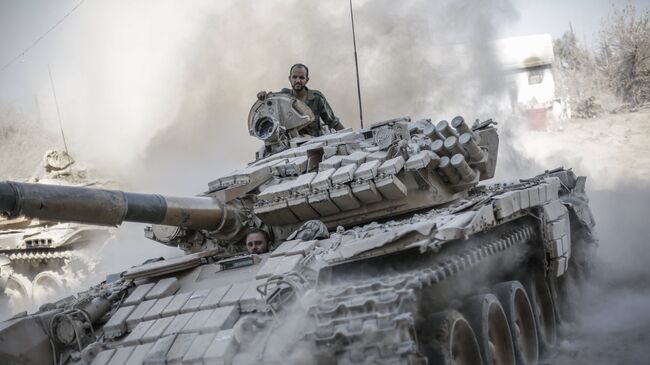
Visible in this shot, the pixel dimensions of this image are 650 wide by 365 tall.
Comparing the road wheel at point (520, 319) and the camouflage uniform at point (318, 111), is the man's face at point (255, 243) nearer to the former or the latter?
the road wheel at point (520, 319)

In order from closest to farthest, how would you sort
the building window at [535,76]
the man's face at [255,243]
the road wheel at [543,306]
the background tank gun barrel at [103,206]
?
the background tank gun barrel at [103,206] < the man's face at [255,243] < the road wheel at [543,306] < the building window at [535,76]

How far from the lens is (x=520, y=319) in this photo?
933 cm

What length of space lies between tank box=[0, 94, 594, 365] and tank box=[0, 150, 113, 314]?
10476mm

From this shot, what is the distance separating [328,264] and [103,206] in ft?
6.73

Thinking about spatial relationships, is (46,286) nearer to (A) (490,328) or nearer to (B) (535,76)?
(A) (490,328)

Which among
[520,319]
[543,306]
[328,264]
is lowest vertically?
[543,306]

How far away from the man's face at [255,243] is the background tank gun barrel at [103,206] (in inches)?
17.0

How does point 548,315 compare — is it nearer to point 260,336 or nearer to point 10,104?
point 260,336

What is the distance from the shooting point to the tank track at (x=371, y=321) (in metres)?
5.59

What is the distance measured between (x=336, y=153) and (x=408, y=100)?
1360cm

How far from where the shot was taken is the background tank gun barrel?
6.38m

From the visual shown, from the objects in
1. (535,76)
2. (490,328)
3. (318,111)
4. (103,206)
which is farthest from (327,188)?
(535,76)

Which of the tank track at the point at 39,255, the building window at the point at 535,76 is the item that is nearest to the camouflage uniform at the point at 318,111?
the tank track at the point at 39,255

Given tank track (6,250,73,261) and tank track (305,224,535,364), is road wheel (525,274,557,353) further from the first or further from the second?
tank track (6,250,73,261)
